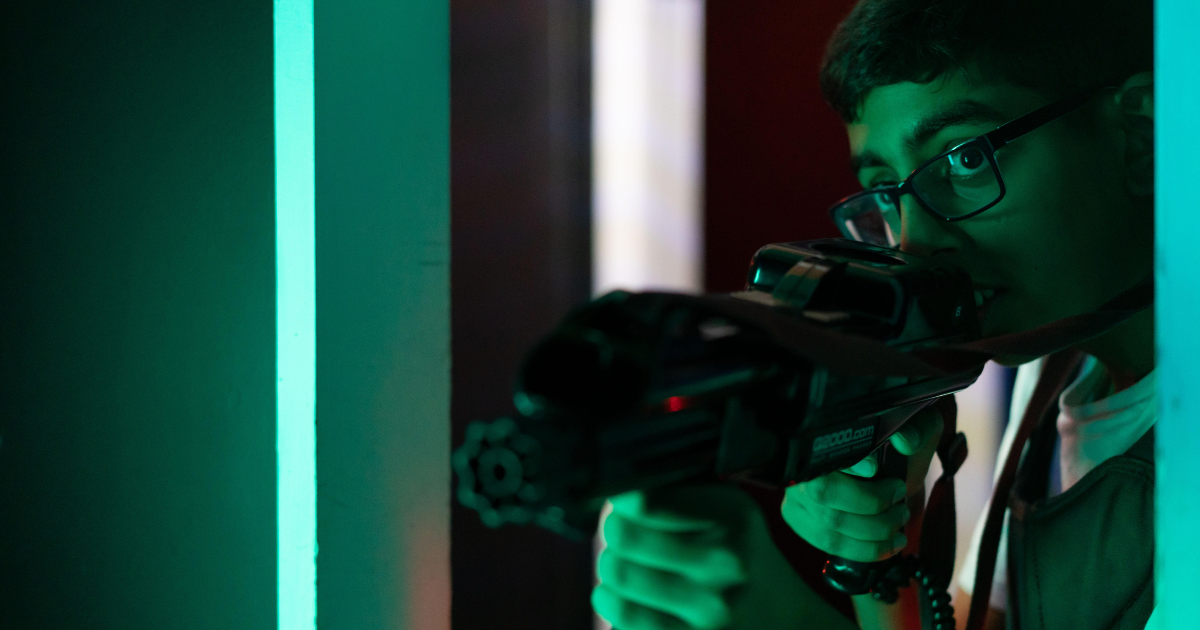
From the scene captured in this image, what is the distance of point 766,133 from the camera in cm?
Answer: 117

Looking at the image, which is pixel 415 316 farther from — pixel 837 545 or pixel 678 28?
pixel 678 28

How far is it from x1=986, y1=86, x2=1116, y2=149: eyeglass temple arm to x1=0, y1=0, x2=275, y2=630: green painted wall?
666 millimetres

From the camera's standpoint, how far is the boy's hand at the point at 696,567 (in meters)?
0.41

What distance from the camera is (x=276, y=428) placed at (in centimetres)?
66

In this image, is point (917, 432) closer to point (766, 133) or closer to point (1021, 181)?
point (1021, 181)

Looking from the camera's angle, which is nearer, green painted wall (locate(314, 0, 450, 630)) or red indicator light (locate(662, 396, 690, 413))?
red indicator light (locate(662, 396, 690, 413))

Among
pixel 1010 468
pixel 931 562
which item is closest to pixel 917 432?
pixel 931 562

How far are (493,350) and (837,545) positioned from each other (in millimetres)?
610

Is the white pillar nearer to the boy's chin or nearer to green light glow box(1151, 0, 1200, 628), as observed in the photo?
the boy's chin

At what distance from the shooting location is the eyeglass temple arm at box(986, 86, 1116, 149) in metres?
0.65

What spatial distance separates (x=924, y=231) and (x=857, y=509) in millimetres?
265

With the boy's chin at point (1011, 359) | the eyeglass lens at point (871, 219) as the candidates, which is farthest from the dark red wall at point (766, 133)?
the boy's chin at point (1011, 359)

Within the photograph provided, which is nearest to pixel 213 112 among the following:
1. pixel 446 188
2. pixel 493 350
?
pixel 446 188

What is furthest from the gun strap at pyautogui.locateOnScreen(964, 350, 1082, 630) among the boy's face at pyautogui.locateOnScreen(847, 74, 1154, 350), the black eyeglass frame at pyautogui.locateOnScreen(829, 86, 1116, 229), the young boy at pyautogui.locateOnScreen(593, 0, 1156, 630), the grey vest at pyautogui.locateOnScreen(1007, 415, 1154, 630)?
the black eyeglass frame at pyautogui.locateOnScreen(829, 86, 1116, 229)
